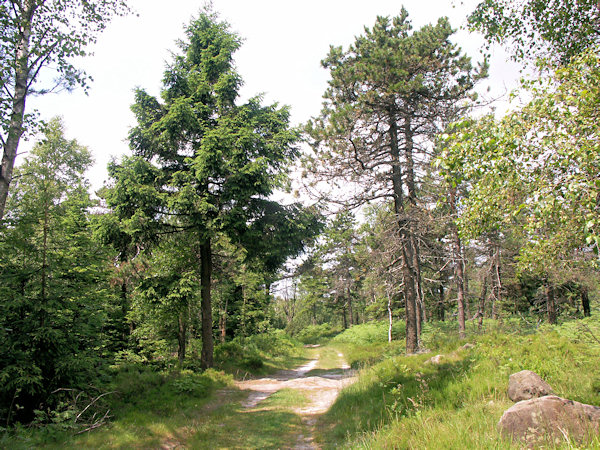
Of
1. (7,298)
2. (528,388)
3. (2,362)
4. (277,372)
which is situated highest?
(7,298)

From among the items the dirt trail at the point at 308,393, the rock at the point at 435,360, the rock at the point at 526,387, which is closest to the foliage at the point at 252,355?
the dirt trail at the point at 308,393

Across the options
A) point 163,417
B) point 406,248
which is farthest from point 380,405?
point 406,248

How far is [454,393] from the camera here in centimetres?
639

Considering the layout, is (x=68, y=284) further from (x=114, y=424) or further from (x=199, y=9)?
(x=199, y=9)

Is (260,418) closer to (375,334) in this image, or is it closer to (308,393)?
(308,393)

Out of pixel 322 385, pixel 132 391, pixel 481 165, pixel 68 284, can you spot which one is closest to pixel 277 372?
pixel 322 385

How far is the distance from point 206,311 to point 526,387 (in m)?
10.7

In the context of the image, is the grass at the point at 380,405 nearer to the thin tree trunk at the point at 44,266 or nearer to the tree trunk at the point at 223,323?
the thin tree trunk at the point at 44,266

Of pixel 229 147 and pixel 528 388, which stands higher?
pixel 229 147

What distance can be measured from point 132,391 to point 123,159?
7.93m

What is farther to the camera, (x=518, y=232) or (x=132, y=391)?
(x=132, y=391)

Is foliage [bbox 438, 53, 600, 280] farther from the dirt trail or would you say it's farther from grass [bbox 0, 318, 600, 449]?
the dirt trail

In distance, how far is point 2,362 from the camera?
20.3ft

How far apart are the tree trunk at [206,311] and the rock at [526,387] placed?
10389 mm
